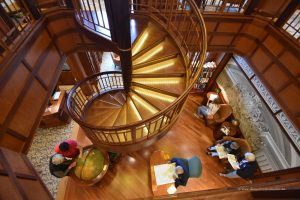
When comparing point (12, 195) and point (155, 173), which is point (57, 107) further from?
point (12, 195)

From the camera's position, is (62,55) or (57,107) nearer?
(62,55)

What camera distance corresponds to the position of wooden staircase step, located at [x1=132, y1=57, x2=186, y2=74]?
3462mm

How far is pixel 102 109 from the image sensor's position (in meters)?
4.62

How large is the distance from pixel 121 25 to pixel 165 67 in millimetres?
1356

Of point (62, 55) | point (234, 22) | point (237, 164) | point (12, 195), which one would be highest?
point (62, 55)

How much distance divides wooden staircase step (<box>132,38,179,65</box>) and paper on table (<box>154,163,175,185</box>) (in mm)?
2613

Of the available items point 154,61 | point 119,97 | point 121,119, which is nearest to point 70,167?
point 121,119

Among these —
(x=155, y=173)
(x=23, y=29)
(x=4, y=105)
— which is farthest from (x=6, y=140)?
(x=155, y=173)

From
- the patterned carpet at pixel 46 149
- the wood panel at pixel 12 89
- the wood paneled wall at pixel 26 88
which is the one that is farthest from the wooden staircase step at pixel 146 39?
the patterned carpet at pixel 46 149

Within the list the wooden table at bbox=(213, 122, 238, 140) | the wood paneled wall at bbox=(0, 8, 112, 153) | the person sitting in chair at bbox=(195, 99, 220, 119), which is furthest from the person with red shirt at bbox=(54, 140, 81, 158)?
the wooden table at bbox=(213, 122, 238, 140)

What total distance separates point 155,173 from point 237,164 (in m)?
2.27

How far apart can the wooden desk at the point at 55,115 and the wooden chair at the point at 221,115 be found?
4993 mm

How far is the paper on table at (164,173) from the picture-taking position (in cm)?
413

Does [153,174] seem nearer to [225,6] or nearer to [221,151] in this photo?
[221,151]
